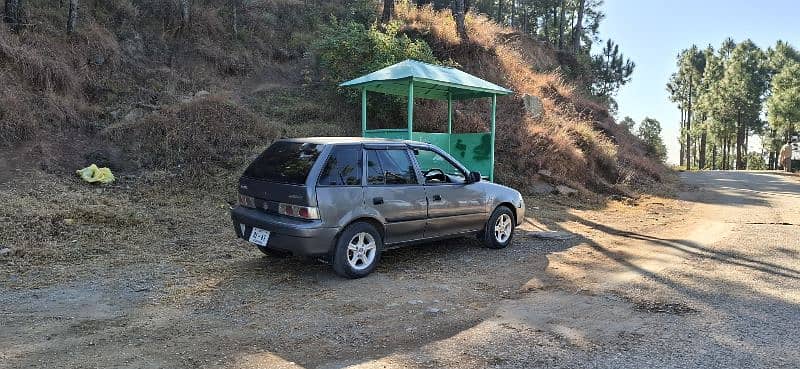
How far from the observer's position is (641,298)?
5062mm

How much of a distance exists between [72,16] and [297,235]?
1255 cm

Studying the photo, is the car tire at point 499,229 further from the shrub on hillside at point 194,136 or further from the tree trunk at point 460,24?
the tree trunk at point 460,24

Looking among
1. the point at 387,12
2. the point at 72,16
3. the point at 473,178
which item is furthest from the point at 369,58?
the point at 473,178

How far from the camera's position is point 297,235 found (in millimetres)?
5184

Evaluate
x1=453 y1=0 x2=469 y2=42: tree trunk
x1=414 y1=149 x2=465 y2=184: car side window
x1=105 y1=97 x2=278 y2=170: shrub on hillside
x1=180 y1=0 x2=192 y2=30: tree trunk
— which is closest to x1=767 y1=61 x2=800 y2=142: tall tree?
x1=453 y1=0 x2=469 y2=42: tree trunk

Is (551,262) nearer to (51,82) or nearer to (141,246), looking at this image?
(141,246)

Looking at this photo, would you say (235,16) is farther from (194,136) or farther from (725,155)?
(725,155)

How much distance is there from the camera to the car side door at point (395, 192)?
5.77m

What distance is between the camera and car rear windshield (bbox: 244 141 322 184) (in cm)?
545

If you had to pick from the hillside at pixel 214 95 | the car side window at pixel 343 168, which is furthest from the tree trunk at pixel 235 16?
the car side window at pixel 343 168

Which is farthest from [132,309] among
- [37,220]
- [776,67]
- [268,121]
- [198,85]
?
[776,67]

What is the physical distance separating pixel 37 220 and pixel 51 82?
6.05 metres

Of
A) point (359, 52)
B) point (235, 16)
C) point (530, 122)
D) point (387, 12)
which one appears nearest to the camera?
point (359, 52)

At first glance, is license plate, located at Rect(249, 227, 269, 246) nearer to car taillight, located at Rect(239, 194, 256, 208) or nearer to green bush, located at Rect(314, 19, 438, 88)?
car taillight, located at Rect(239, 194, 256, 208)
